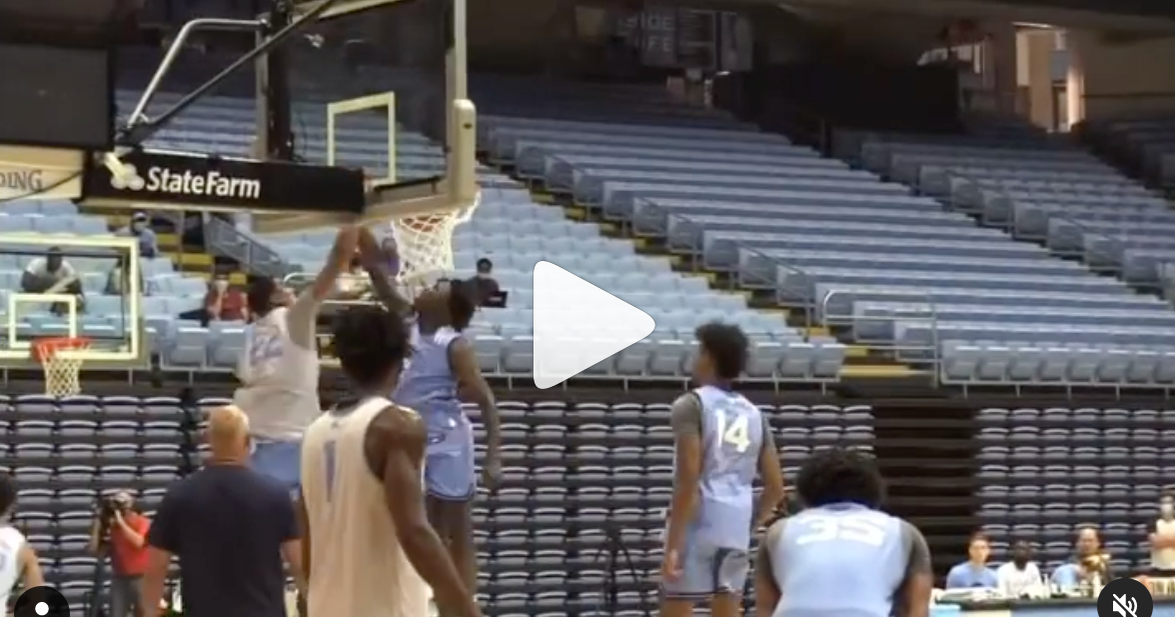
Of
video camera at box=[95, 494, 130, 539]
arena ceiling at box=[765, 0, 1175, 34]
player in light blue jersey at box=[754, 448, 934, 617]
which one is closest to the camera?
player in light blue jersey at box=[754, 448, 934, 617]

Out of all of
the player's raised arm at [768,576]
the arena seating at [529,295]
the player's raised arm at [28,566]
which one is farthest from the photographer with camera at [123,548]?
the player's raised arm at [768,576]

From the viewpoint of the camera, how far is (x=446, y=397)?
885 cm

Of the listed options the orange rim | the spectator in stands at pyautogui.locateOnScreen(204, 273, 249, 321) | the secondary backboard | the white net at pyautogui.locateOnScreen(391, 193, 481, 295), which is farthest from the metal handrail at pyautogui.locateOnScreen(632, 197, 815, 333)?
the orange rim

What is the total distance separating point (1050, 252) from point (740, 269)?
4.66 meters

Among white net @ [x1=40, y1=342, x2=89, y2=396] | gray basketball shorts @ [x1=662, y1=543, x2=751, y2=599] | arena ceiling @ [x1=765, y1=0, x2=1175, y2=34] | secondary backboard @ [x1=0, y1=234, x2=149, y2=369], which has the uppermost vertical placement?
arena ceiling @ [x1=765, y1=0, x2=1175, y2=34]

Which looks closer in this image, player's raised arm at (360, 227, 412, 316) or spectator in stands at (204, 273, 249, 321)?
player's raised arm at (360, 227, 412, 316)

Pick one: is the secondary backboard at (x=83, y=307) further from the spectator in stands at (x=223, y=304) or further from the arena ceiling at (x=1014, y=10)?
the arena ceiling at (x=1014, y=10)

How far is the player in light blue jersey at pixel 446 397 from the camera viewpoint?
8695 millimetres

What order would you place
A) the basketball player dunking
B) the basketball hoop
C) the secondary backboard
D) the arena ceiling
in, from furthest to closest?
1. the arena ceiling
2. the secondary backboard
3. the basketball hoop
4. the basketball player dunking

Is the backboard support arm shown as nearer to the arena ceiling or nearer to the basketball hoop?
the basketball hoop

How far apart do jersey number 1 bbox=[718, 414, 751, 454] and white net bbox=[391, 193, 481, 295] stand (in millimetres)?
2682

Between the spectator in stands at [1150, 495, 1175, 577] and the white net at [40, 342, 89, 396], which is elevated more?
the white net at [40, 342, 89, 396]

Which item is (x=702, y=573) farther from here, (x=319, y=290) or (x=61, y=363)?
(x=61, y=363)

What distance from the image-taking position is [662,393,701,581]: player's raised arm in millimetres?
8305
